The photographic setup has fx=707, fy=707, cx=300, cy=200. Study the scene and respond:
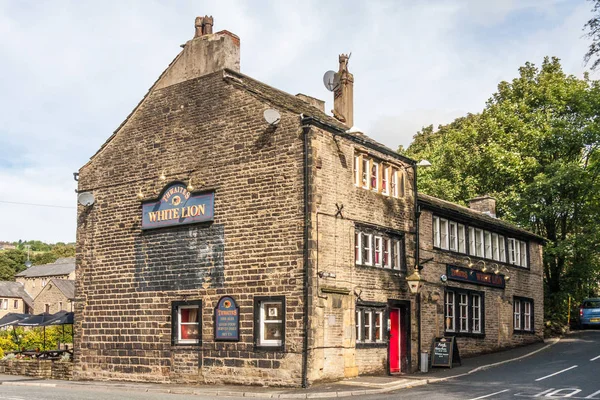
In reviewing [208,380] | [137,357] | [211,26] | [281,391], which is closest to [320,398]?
[281,391]

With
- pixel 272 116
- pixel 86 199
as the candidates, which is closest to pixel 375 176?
pixel 272 116

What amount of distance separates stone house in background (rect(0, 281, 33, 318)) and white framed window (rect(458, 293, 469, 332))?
255 ft

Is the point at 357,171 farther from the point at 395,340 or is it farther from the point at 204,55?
the point at 204,55

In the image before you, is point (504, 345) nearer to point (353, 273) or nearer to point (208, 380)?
point (353, 273)

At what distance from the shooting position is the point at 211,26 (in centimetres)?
2409

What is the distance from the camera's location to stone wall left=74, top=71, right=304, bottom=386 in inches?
797

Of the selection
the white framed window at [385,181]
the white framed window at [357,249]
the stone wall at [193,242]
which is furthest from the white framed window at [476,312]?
the stone wall at [193,242]

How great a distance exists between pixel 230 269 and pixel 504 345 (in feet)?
49.4

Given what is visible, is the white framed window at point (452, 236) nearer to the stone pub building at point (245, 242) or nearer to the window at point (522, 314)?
the stone pub building at point (245, 242)

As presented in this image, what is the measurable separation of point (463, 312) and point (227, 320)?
37.4ft

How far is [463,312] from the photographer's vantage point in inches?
1112

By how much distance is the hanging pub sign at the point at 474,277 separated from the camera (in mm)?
27566

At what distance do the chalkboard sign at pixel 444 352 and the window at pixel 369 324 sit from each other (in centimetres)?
294

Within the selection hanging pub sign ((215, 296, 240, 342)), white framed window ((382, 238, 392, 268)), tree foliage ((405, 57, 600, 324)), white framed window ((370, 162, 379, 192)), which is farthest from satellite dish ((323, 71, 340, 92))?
tree foliage ((405, 57, 600, 324))
